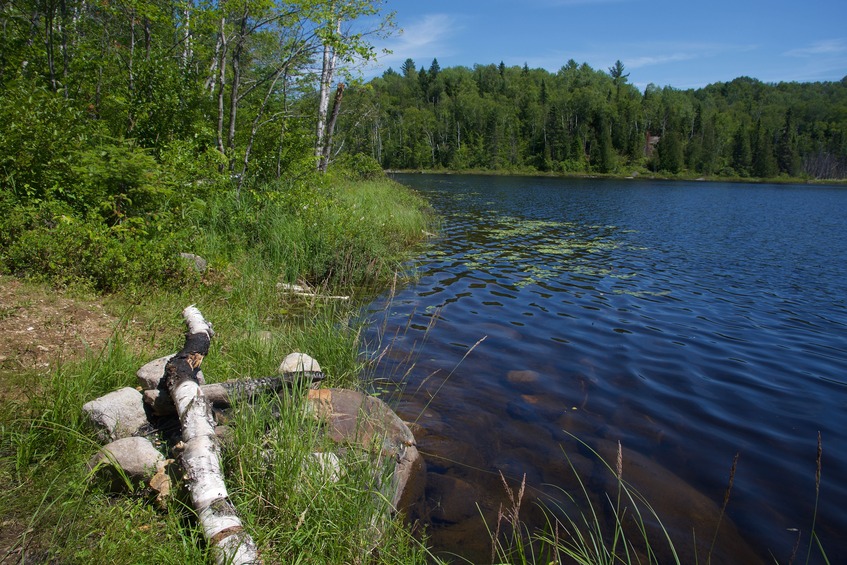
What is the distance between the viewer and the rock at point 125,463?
3.40 meters

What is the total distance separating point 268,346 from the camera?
19.3 feet

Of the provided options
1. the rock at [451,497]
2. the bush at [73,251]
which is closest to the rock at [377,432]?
the rock at [451,497]

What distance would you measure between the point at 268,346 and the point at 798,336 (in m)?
8.95

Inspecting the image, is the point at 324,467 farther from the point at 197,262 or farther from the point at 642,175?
the point at 642,175

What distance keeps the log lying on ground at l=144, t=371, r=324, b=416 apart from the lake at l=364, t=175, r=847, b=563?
3.89ft

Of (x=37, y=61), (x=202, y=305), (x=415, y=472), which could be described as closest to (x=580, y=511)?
(x=415, y=472)

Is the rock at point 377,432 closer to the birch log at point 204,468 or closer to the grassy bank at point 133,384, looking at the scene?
the grassy bank at point 133,384

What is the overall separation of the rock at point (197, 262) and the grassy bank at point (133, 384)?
0.12m

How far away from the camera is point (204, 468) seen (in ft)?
10.4

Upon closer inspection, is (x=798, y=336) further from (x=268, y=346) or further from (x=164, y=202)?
(x=164, y=202)

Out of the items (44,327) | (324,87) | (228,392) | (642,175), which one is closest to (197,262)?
(44,327)

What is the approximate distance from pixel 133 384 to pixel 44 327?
4.62 feet

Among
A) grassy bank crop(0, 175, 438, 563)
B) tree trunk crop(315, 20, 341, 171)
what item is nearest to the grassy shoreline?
tree trunk crop(315, 20, 341, 171)

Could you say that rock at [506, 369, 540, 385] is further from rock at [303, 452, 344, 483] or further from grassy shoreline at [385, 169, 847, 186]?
grassy shoreline at [385, 169, 847, 186]
